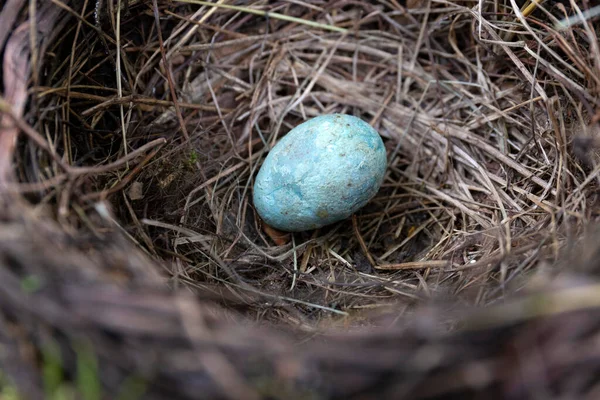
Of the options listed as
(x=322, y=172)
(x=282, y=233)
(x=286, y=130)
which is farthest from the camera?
(x=286, y=130)

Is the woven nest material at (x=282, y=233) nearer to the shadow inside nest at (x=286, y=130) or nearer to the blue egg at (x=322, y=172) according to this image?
the shadow inside nest at (x=286, y=130)

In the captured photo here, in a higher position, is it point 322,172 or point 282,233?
point 322,172

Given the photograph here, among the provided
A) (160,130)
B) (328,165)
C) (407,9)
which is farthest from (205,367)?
(407,9)

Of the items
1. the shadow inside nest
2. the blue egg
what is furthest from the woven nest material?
the blue egg

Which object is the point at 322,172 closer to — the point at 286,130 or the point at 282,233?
the point at 282,233

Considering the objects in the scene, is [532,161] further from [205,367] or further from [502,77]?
A: [205,367]

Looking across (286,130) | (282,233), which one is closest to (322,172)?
(282,233)

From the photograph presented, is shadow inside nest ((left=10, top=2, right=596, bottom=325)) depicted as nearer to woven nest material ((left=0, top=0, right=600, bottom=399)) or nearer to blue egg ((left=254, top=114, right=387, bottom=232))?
woven nest material ((left=0, top=0, right=600, bottom=399))
